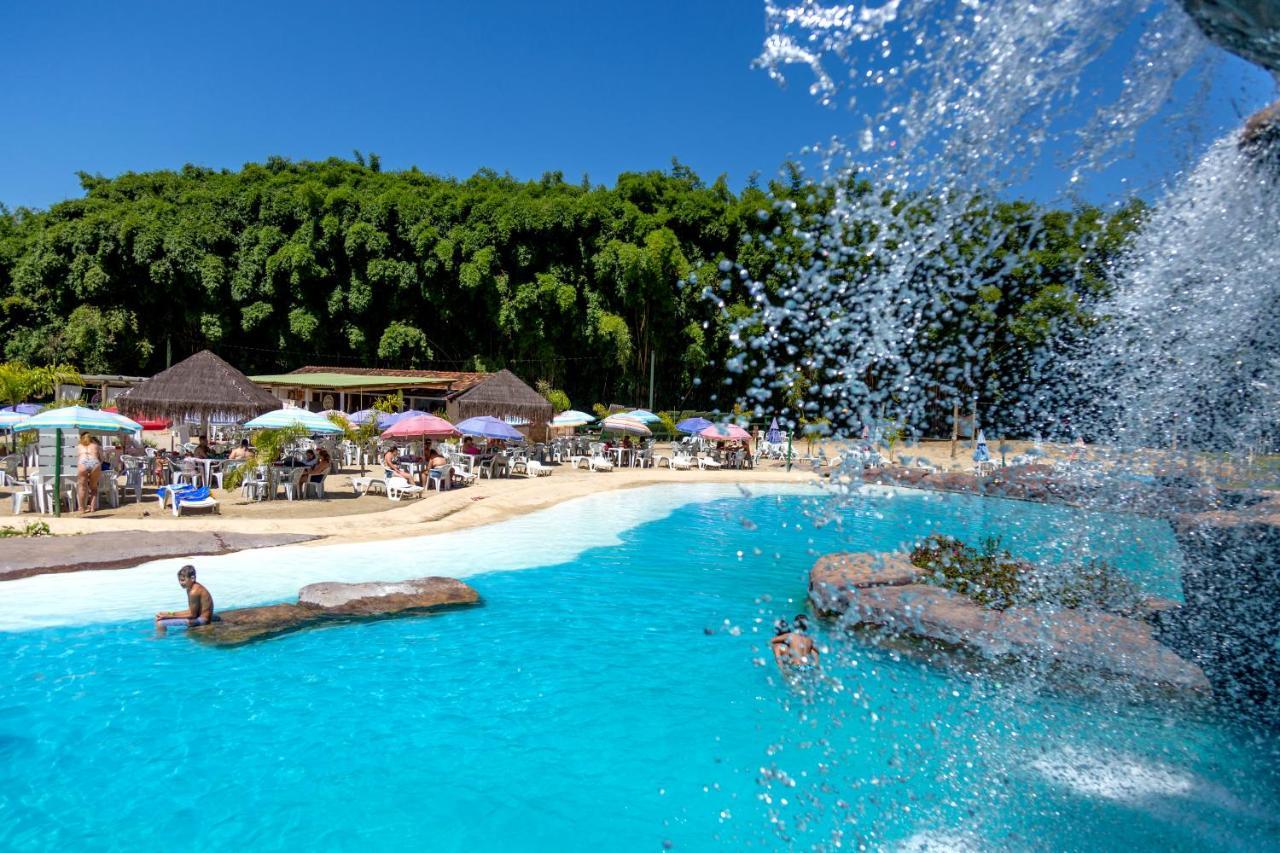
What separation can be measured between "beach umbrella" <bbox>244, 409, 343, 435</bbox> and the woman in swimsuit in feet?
11.0

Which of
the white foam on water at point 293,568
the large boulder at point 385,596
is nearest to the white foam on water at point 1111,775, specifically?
the white foam on water at point 293,568

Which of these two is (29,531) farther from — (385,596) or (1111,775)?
(1111,775)

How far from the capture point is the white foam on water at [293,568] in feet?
27.8

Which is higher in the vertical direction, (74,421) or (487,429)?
(74,421)

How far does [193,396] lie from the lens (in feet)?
61.6

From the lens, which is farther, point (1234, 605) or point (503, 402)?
point (503, 402)

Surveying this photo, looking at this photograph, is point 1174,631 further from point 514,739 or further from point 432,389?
point 432,389

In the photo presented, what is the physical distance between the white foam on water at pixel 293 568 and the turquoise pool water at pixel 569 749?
13.8 inches

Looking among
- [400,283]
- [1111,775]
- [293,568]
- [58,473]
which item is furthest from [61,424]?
[400,283]

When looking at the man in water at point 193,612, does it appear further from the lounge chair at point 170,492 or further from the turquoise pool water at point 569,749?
the lounge chair at point 170,492

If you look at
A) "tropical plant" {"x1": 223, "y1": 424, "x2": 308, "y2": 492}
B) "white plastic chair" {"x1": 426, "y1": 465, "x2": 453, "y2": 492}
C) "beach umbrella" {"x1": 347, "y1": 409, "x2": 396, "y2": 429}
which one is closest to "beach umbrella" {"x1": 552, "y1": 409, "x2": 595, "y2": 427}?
"beach umbrella" {"x1": 347, "y1": 409, "x2": 396, "y2": 429}

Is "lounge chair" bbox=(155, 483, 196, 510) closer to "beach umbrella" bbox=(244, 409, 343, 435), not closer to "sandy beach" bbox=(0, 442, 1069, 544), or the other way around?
"sandy beach" bbox=(0, 442, 1069, 544)

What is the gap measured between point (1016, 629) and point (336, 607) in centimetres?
696

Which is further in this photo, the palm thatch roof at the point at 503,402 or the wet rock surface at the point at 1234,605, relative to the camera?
the palm thatch roof at the point at 503,402
